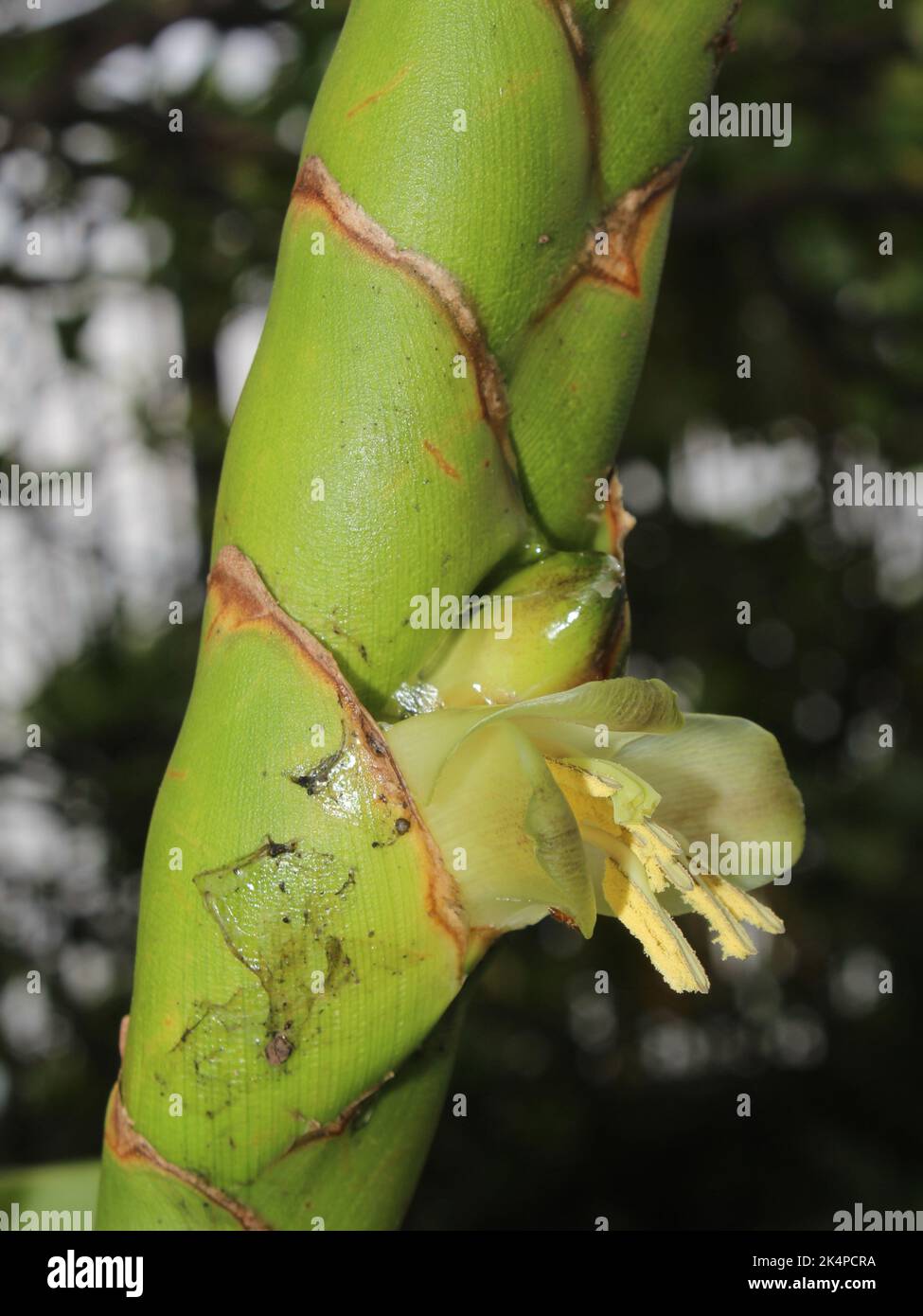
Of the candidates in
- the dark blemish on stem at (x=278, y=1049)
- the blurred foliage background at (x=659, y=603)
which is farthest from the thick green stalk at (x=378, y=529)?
the blurred foliage background at (x=659, y=603)

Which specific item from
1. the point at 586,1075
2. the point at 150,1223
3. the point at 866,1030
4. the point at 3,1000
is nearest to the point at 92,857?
the point at 3,1000

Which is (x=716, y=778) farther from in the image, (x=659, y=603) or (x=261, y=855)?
(x=659, y=603)

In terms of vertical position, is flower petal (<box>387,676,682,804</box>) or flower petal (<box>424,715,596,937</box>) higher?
flower petal (<box>387,676,682,804</box>)

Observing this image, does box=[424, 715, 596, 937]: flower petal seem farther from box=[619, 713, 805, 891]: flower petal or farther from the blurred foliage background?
the blurred foliage background

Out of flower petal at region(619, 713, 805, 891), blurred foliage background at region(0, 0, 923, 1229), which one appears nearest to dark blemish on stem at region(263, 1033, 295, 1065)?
flower petal at region(619, 713, 805, 891)

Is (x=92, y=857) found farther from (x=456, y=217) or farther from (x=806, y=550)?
(x=456, y=217)

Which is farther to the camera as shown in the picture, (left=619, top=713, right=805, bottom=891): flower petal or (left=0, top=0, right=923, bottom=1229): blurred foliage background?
(left=0, top=0, right=923, bottom=1229): blurred foliage background
